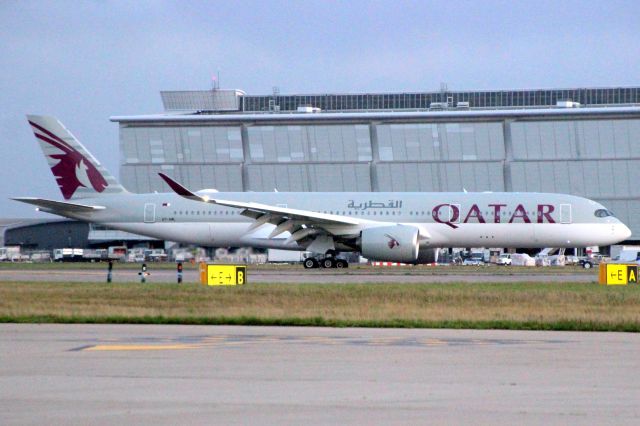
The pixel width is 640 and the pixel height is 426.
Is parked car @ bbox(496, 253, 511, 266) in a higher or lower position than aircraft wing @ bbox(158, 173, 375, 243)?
lower

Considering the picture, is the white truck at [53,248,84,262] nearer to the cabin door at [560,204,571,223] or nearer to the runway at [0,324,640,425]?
the cabin door at [560,204,571,223]

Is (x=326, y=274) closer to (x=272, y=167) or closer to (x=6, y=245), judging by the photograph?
(x=272, y=167)

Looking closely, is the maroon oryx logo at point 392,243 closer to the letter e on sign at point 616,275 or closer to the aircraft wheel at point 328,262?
the aircraft wheel at point 328,262

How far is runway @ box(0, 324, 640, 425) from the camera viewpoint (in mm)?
10516

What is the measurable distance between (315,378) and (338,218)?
35.0m

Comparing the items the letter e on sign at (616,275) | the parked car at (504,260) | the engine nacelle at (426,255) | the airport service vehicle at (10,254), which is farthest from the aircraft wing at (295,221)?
the airport service vehicle at (10,254)

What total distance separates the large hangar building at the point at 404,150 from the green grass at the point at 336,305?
171 feet

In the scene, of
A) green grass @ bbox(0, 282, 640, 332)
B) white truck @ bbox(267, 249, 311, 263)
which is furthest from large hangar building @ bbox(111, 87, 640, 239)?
green grass @ bbox(0, 282, 640, 332)

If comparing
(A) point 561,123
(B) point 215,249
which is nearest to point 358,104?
(A) point 561,123

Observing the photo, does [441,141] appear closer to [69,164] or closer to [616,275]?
[69,164]

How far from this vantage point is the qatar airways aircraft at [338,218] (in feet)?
156

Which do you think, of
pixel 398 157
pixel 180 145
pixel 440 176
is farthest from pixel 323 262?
pixel 180 145

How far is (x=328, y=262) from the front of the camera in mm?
49812

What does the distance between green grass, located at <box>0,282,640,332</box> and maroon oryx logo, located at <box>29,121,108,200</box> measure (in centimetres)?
1959
